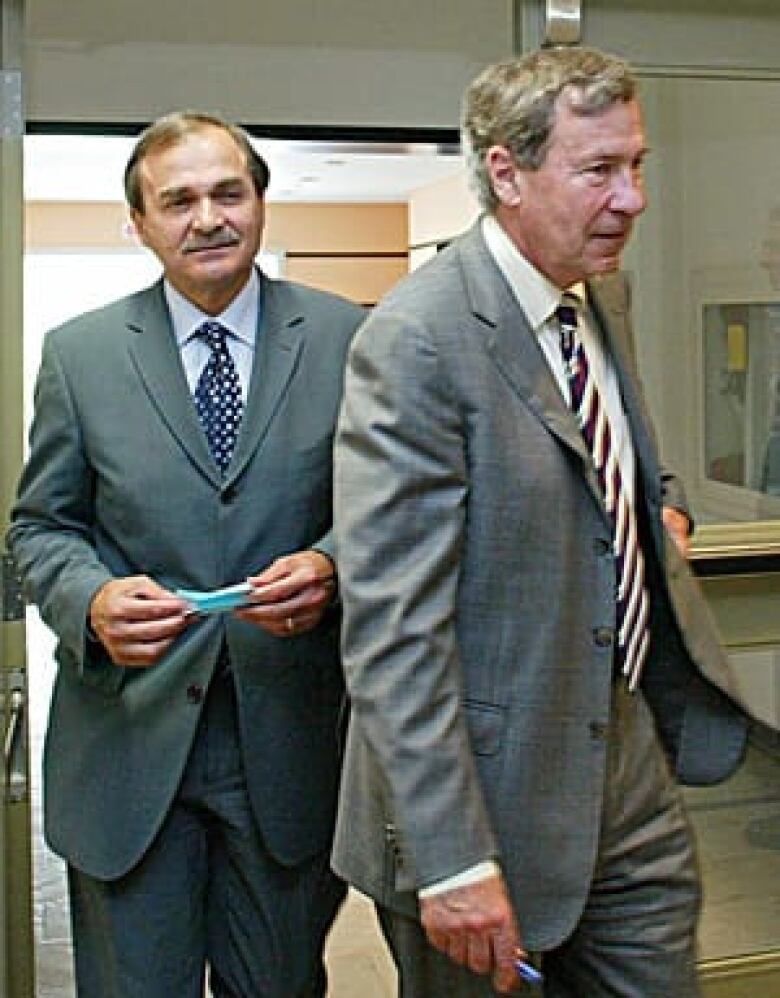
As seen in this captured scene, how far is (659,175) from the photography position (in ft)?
8.18

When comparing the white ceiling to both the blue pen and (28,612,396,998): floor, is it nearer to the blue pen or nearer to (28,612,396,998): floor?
(28,612,396,998): floor

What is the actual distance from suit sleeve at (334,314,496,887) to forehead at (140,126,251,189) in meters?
0.47

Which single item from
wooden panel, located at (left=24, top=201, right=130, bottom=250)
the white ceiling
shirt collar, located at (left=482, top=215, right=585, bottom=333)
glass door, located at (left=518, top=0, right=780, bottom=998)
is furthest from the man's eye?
wooden panel, located at (left=24, top=201, right=130, bottom=250)

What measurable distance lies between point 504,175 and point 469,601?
46 centimetres

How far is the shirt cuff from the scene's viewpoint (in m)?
1.44

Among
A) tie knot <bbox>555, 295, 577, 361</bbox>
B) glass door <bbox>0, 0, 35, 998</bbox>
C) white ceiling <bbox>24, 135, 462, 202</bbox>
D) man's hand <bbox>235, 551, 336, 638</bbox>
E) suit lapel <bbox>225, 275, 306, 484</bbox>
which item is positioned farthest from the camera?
white ceiling <bbox>24, 135, 462, 202</bbox>

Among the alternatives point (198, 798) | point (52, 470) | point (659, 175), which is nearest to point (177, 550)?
point (52, 470)

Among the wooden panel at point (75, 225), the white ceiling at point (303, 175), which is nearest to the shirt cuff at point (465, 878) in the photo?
the white ceiling at point (303, 175)

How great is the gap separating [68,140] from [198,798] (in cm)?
114

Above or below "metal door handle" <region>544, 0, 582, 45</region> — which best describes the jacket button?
below

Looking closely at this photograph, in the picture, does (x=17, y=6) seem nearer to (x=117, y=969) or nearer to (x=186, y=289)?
(x=186, y=289)

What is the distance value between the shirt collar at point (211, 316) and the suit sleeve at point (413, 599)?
45cm

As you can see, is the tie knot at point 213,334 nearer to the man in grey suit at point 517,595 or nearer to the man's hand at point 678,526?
the man in grey suit at point 517,595

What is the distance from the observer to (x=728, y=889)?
114 inches
